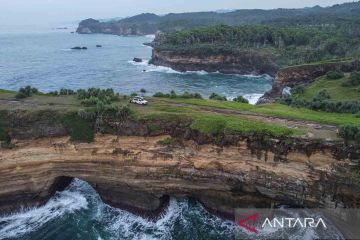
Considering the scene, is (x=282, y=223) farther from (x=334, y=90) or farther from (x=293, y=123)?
(x=334, y=90)

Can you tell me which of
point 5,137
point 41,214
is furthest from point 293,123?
point 5,137

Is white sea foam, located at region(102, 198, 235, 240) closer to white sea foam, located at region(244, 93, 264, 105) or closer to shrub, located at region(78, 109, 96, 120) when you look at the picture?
shrub, located at region(78, 109, 96, 120)

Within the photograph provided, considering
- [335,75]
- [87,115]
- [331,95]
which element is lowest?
[331,95]

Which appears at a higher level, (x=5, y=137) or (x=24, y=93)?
(x=24, y=93)

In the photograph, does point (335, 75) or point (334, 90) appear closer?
point (334, 90)

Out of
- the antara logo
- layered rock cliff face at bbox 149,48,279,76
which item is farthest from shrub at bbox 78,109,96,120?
layered rock cliff face at bbox 149,48,279,76

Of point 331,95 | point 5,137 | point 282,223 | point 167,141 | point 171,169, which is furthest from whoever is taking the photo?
point 331,95

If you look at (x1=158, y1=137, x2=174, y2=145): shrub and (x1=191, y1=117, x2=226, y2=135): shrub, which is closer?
(x1=191, y1=117, x2=226, y2=135): shrub
